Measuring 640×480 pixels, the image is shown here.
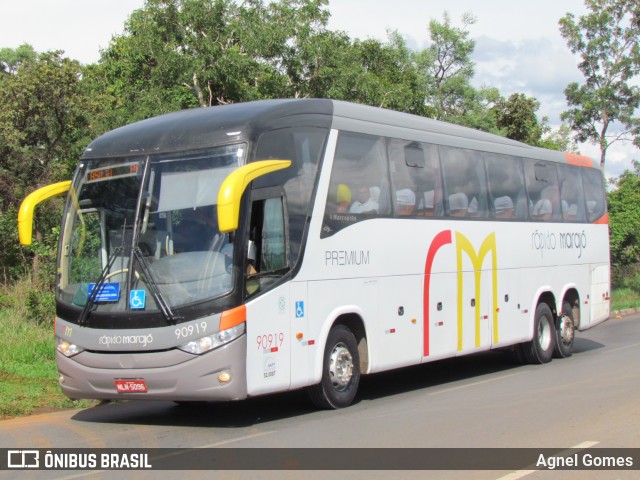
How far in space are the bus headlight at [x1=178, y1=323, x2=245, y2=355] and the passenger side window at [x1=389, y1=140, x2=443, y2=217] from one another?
371cm

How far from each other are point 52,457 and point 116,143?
380 cm

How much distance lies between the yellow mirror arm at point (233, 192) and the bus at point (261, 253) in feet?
0.06

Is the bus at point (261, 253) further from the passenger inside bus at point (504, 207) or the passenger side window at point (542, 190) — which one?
the passenger side window at point (542, 190)

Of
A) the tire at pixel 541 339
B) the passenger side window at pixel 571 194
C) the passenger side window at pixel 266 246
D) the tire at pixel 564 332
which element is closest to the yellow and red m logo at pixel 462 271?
the tire at pixel 541 339

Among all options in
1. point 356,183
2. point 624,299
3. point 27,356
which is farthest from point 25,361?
point 624,299

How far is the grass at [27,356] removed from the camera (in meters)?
11.4

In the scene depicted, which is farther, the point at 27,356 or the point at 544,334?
the point at 544,334

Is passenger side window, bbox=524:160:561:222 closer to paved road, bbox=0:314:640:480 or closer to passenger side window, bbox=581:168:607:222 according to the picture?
A: passenger side window, bbox=581:168:607:222

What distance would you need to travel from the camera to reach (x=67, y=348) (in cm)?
973

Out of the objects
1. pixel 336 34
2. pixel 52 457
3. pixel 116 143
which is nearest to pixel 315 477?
pixel 52 457

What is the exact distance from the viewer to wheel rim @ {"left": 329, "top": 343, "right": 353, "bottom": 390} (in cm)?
1068

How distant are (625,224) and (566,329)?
56.5 ft

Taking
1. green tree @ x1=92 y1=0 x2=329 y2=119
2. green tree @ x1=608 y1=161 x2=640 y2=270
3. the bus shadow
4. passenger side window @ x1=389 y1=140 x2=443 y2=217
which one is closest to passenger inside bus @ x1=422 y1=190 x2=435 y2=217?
passenger side window @ x1=389 y1=140 x2=443 y2=217

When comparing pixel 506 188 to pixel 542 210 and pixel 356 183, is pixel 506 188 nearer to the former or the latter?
pixel 542 210
